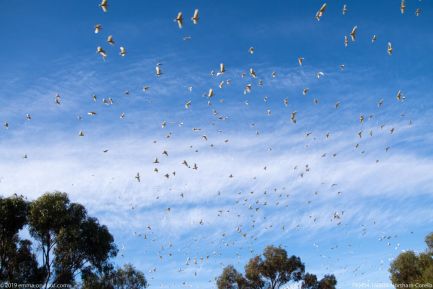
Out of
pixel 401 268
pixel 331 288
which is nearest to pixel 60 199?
pixel 331 288

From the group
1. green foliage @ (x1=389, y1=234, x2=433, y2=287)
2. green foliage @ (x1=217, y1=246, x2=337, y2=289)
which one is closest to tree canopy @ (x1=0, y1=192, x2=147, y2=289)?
green foliage @ (x1=217, y1=246, x2=337, y2=289)

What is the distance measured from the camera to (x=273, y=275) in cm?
6706

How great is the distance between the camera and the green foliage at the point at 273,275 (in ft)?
219

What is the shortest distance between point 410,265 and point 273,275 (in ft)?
81.0

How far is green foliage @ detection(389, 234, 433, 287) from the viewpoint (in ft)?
228

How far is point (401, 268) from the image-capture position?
2832 inches

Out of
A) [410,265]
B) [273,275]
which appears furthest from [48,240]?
[410,265]

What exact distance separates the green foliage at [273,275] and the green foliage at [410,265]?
13181mm

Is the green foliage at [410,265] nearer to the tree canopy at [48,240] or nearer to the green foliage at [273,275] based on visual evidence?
the green foliage at [273,275]

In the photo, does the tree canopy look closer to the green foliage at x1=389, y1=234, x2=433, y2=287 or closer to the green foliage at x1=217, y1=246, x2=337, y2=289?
the green foliage at x1=217, y1=246, x2=337, y2=289

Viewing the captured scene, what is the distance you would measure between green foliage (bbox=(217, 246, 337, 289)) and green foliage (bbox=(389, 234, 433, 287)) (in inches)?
519

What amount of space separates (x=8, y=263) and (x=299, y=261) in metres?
44.3

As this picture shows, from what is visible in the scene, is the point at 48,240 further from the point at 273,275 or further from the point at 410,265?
the point at 410,265

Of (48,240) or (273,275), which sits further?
(273,275)
